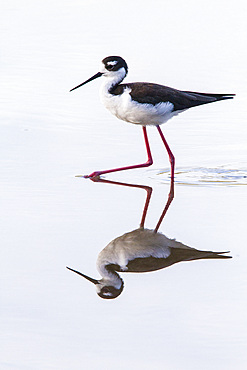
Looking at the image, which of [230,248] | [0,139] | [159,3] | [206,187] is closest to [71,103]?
[0,139]

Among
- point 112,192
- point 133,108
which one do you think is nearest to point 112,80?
point 133,108

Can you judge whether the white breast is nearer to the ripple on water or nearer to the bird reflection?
the ripple on water

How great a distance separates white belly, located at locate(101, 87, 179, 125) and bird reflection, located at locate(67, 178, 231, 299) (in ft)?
5.73

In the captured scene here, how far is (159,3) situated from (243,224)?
8.96 m

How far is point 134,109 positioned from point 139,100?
0.09m

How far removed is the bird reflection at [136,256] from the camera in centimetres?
536

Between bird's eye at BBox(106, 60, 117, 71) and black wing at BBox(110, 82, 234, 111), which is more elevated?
bird's eye at BBox(106, 60, 117, 71)

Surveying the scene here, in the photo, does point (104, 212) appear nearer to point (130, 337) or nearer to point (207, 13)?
point (130, 337)

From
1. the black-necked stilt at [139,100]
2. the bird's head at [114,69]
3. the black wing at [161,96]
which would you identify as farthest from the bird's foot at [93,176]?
the bird's head at [114,69]

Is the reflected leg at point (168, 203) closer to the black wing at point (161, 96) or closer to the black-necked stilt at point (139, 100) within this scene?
the black-necked stilt at point (139, 100)

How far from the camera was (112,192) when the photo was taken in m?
7.35

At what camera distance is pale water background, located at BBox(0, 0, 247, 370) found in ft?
15.2

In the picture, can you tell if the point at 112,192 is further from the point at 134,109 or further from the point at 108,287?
the point at 108,287

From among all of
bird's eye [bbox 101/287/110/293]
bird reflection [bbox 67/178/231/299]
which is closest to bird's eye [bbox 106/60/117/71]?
bird reflection [bbox 67/178/231/299]
